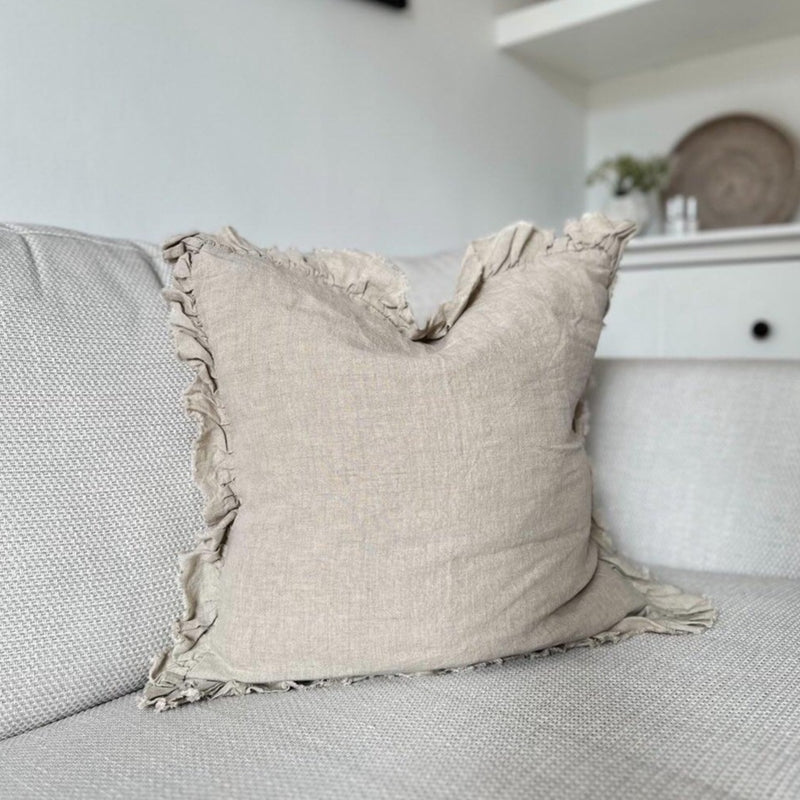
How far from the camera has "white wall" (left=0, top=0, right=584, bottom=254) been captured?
1146 millimetres

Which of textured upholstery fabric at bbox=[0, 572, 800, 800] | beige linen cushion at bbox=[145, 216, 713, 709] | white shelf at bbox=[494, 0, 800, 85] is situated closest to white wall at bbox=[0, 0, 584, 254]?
white shelf at bbox=[494, 0, 800, 85]

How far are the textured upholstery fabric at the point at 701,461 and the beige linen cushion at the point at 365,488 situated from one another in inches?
10.1

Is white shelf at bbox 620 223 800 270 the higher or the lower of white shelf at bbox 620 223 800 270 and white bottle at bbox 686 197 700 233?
the lower

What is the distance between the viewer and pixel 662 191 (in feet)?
6.86

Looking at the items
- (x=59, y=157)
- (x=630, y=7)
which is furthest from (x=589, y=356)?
(x=630, y=7)

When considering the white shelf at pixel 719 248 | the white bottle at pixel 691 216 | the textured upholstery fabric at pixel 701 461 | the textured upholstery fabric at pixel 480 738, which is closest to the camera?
the textured upholstery fabric at pixel 480 738

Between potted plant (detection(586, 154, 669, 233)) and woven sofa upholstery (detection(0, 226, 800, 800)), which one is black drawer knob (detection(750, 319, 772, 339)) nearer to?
potted plant (detection(586, 154, 669, 233))

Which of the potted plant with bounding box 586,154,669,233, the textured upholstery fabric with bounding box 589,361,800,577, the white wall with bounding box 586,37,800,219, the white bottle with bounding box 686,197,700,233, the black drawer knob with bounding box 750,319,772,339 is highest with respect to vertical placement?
the white wall with bounding box 586,37,800,219

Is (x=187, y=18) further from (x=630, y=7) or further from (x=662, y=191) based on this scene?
(x=662, y=191)

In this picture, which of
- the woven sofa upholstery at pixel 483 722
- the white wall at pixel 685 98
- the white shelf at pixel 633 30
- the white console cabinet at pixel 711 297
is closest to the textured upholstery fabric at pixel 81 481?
the woven sofa upholstery at pixel 483 722

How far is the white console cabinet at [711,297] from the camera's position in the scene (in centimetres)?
165

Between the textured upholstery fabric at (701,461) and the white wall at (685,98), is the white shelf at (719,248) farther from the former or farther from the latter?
the textured upholstery fabric at (701,461)

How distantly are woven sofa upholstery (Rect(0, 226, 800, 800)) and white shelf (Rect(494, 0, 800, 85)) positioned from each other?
1.17 meters

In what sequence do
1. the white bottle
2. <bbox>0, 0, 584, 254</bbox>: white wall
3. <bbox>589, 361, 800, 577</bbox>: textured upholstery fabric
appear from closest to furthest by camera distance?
<bbox>589, 361, 800, 577</bbox>: textured upholstery fabric < <bbox>0, 0, 584, 254</bbox>: white wall < the white bottle
